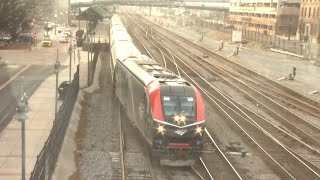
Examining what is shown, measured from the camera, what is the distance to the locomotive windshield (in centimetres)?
1695

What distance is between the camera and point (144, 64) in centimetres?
2288

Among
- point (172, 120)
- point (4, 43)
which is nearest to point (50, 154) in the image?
point (172, 120)

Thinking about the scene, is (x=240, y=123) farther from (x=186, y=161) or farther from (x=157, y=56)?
(x=157, y=56)

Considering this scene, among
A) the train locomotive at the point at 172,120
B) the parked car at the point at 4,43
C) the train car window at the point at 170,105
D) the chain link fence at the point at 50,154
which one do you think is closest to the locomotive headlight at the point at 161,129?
the train locomotive at the point at 172,120

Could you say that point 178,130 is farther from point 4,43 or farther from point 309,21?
point 309,21

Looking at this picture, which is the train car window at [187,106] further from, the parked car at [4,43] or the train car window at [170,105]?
the parked car at [4,43]

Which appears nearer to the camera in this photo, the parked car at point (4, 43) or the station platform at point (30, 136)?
the station platform at point (30, 136)

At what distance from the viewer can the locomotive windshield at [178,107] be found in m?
17.0

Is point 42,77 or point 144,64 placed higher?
point 144,64

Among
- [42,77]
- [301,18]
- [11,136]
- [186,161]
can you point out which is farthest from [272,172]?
[301,18]

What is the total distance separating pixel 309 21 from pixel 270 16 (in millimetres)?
18052

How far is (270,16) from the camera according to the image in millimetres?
95312

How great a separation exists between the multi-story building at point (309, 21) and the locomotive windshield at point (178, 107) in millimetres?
55538

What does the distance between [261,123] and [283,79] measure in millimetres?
15792
